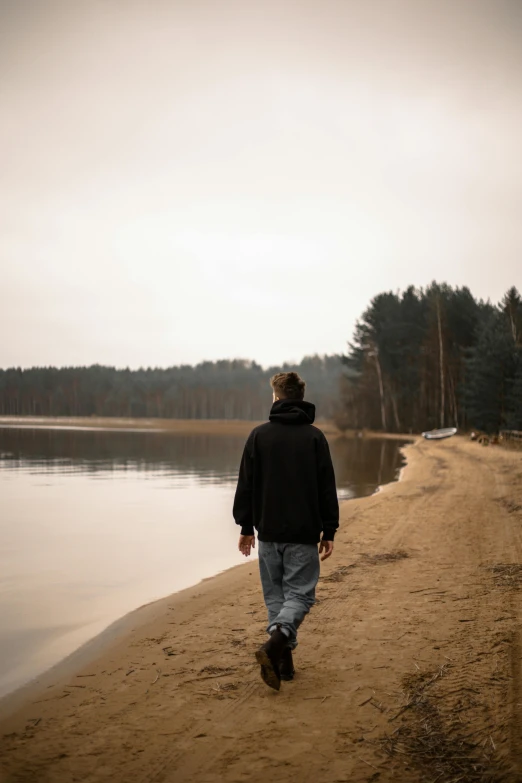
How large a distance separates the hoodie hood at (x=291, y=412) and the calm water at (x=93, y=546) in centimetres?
324

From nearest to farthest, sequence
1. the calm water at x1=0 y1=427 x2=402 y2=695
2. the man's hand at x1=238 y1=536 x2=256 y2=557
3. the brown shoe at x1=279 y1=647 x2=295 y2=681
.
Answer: the brown shoe at x1=279 y1=647 x2=295 y2=681 → the man's hand at x1=238 y1=536 x2=256 y2=557 → the calm water at x1=0 y1=427 x2=402 y2=695

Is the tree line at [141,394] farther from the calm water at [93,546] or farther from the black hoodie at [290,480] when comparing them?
the black hoodie at [290,480]

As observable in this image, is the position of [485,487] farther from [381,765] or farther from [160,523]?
[381,765]

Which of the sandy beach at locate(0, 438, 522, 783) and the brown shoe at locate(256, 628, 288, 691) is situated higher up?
the brown shoe at locate(256, 628, 288, 691)

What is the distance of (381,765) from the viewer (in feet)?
11.2

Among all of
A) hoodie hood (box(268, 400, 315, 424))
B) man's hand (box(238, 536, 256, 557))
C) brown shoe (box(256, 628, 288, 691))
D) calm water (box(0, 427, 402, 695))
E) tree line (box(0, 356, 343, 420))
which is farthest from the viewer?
tree line (box(0, 356, 343, 420))

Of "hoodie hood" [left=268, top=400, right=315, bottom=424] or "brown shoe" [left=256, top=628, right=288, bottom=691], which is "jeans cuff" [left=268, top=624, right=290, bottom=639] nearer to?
"brown shoe" [left=256, top=628, right=288, bottom=691]

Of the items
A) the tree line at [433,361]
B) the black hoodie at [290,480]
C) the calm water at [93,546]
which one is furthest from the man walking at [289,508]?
the tree line at [433,361]

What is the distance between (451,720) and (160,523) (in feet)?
36.1

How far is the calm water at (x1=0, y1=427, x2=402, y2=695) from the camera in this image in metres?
7.14

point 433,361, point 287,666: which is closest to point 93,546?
point 287,666

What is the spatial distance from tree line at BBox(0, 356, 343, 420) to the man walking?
5484 inches

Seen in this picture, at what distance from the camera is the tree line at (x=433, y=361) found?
144ft

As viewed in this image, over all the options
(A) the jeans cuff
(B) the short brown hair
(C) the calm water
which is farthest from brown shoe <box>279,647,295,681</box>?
(C) the calm water
